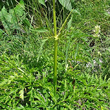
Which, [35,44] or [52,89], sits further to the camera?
[35,44]

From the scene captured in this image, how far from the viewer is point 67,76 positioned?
1.25m

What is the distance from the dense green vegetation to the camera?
99 cm

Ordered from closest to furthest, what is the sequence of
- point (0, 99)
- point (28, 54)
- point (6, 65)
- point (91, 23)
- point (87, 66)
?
point (0, 99), point (6, 65), point (28, 54), point (87, 66), point (91, 23)

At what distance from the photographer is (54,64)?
96 cm

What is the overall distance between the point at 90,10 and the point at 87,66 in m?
0.85

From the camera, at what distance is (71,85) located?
43.9 inches

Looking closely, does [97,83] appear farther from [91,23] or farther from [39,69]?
[91,23]

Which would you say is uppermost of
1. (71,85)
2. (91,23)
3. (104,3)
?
(104,3)

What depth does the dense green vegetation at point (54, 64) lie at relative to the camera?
0.99m

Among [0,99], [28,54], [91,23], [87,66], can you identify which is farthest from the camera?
[91,23]

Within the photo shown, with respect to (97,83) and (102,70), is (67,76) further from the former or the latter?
(102,70)

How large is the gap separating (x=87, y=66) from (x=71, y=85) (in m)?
0.51

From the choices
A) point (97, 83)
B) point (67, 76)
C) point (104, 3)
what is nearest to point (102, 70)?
point (97, 83)

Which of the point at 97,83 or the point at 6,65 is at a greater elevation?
the point at 6,65
